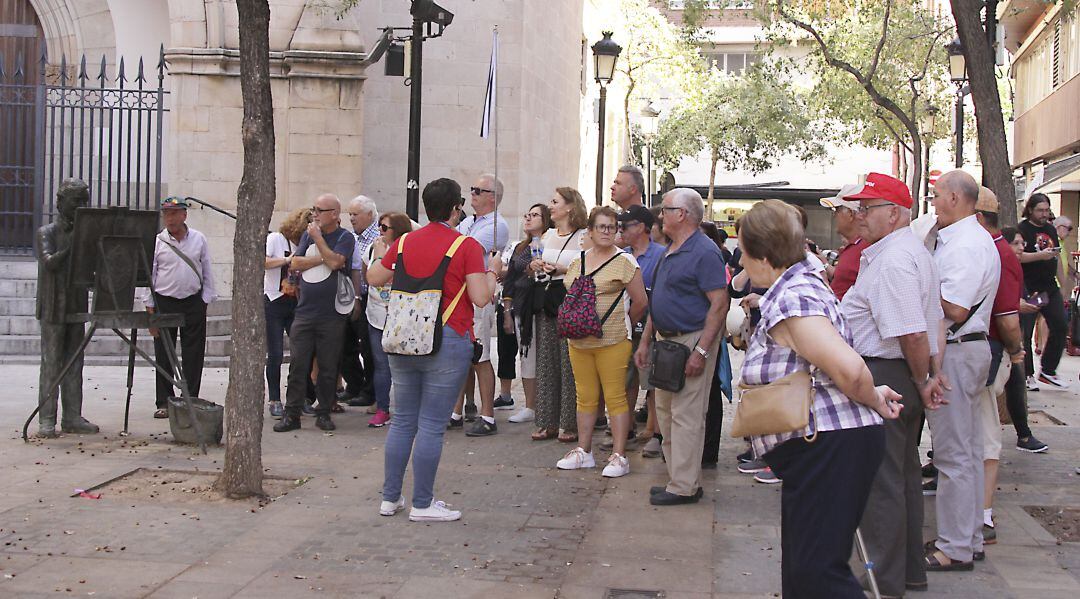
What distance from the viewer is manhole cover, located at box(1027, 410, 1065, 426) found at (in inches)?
427

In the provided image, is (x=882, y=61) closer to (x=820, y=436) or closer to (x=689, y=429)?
(x=689, y=429)

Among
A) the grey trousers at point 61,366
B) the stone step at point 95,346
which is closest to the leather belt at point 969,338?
the grey trousers at point 61,366

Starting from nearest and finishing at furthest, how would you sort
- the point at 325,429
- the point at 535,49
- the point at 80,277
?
the point at 80,277, the point at 325,429, the point at 535,49

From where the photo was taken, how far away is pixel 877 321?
519 centimetres

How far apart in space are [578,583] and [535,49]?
15349 millimetres

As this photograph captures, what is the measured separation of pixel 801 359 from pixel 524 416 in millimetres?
6298

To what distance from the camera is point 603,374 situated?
322 inches

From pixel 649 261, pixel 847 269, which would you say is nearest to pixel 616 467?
pixel 649 261

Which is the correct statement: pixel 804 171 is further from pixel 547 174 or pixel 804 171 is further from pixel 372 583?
pixel 372 583

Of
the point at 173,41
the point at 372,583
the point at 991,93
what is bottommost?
the point at 372,583

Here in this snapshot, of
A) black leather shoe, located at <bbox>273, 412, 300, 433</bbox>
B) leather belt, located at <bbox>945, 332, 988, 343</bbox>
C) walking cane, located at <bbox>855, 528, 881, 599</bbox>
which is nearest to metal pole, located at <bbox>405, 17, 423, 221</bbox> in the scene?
black leather shoe, located at <bbox>273, 412, 300, 433</bbox>

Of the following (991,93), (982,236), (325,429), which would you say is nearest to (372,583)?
(982,236)

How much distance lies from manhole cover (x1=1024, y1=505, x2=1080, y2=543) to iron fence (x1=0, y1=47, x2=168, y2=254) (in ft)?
38.1

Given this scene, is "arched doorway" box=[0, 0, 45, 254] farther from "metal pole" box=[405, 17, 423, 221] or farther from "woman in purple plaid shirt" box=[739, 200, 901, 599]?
"woman in purple plaid shirt" box=[739, 200, 901, 599]
